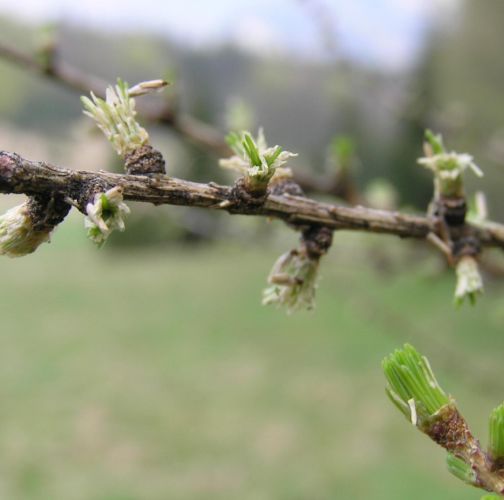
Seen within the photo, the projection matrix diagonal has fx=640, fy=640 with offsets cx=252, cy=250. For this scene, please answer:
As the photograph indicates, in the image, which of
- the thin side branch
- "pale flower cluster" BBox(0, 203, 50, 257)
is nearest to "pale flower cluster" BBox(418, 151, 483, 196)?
the thin side branch

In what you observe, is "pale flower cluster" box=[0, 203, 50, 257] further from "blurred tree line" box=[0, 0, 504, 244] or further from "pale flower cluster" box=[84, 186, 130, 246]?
"blurred tree line" box=[0, 0, 504, 244]

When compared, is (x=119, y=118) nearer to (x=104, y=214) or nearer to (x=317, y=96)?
(x=104, y=214)

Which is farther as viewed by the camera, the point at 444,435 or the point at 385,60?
the point at 385,60

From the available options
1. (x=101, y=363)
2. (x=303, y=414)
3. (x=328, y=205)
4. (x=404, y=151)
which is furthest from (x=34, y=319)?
(x=328, y=205)

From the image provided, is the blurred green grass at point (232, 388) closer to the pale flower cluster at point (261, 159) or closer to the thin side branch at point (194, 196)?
the thin side branch at point (194, 196)

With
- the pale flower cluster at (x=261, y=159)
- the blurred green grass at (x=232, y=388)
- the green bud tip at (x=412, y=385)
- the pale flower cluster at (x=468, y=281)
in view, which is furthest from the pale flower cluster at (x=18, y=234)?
the blurred green grass at (x=232, y=388)

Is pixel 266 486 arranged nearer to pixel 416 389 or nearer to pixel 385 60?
pixel 416 389

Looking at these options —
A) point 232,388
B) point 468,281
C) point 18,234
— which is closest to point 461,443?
point 468,281
